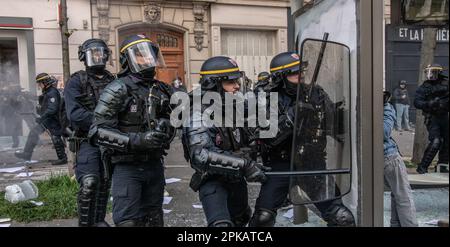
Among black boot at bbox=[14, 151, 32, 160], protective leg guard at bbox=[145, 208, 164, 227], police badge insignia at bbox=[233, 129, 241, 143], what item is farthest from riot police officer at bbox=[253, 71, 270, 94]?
black boot at bbox=[14, 151, 32, 160]

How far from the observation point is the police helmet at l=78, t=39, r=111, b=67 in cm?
365

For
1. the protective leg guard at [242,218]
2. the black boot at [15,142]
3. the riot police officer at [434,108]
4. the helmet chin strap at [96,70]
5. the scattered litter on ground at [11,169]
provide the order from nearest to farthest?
the riot police officer at [434,108] → the protective leg guard at [242,218] → the helmet chin strap at [96,70] → the black boot at [15,142] → the scattered litter on ground at [11,169]

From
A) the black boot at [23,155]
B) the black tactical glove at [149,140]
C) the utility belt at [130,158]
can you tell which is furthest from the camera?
the black boot at [23,155]

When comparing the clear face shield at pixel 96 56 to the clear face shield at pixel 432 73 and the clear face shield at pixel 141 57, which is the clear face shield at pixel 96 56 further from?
the clear face shield at pixel 432 73

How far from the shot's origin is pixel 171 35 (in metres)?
3.65

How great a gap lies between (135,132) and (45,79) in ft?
6.88

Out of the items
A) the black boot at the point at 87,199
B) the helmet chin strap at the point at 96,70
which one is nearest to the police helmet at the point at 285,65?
the helmet chin strap at the point at 96,70

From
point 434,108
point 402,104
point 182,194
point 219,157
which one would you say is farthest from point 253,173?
point 182,194

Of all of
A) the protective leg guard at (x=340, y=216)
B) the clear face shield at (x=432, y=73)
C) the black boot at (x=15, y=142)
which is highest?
the clear face shield at (x=432, y=73)

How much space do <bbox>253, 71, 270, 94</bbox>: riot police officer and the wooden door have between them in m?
0.68

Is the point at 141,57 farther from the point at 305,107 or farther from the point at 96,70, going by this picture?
the point at 305,107

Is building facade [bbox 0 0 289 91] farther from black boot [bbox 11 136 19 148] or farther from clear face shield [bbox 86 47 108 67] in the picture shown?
black boot [bbox 11 136 19 148]

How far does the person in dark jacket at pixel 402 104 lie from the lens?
217 cm

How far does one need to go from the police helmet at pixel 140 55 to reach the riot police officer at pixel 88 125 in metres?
0.70
